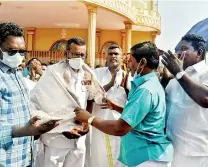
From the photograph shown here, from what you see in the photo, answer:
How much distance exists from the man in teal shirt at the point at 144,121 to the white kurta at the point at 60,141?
0.97 metres

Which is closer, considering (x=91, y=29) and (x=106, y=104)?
(x=106, y=104)

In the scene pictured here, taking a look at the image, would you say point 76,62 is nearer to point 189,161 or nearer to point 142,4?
point 189,161

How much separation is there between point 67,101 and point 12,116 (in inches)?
46.4

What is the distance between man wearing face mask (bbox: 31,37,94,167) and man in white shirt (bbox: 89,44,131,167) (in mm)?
663

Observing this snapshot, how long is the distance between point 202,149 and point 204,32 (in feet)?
10.4

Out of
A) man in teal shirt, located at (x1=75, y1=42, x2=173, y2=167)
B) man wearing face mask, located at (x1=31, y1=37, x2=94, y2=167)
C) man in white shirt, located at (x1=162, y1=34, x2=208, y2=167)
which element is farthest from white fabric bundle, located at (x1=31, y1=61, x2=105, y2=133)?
man in white shirt, located at (x1=162, y1=34, x2=208, y2=167)

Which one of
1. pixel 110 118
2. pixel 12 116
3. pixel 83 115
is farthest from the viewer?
pixel 110 118

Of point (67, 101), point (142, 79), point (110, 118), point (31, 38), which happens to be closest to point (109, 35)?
point (31, 38)

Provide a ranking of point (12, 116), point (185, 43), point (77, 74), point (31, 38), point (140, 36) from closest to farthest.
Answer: point (12, 116), point (185, 43), point (77, 74), point (31, 38), point (140, 36)

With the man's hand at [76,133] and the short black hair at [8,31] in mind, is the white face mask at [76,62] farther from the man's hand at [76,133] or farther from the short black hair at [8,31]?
the short black hair at [8,31]

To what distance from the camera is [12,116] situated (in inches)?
89.0

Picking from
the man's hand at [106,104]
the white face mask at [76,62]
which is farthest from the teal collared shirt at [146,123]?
the white face mask at [76,62]

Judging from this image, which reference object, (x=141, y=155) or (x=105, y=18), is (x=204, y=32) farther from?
(x=105, y=18)

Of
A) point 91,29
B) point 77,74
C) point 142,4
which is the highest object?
point 142,4
